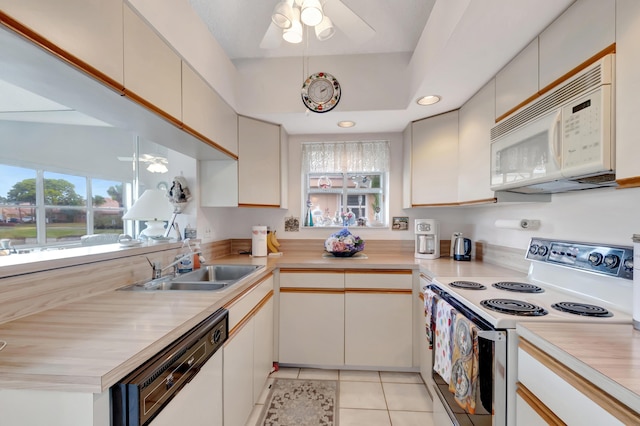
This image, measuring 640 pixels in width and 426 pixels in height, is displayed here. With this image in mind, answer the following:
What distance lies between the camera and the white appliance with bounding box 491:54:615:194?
0.88 meters

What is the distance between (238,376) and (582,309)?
1.60 meters

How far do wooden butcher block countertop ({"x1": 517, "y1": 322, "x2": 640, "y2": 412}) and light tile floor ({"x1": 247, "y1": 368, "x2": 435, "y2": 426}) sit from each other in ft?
→ 3.88

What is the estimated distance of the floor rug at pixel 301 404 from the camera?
166 centimetres

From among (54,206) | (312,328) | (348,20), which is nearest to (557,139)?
(348,20)

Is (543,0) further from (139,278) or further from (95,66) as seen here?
(139,278)

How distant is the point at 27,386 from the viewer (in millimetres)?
596

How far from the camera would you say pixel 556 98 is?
1.07 meters

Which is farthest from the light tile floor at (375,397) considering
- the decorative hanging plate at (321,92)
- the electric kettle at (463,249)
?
the decorative hanging plate at (321,92)

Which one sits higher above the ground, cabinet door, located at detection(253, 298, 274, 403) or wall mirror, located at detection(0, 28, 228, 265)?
wall mirror, located at detection(0, 28, 228, 265)

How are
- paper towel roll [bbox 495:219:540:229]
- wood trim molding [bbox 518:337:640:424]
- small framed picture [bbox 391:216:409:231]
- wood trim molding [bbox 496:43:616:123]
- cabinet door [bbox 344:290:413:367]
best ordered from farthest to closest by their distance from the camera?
small framed picture [bbox 391:216:409:231] → cabinet door [bbox 344:290:413:367] → paper towel roll [bbox 495:219:540:229] → wood trim molding [bbox 496:43:616:123] → wood trim molding [bbox 518:337:640:424]

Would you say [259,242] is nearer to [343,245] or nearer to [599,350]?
[343,245]

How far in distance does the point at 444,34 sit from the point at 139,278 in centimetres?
214

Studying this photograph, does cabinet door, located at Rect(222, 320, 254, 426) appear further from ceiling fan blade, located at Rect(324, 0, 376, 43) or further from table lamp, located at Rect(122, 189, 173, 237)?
ceiling fan blade, located at Rect(324, 0, 376, 43)

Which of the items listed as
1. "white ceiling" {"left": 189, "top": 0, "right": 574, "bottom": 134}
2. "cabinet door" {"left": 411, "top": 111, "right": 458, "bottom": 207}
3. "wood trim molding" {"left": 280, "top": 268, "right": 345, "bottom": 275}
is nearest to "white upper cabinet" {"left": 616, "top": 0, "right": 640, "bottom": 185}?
"white ceiling" {"left": 189, "top": 0, "right": 574, "bottom": 134}
